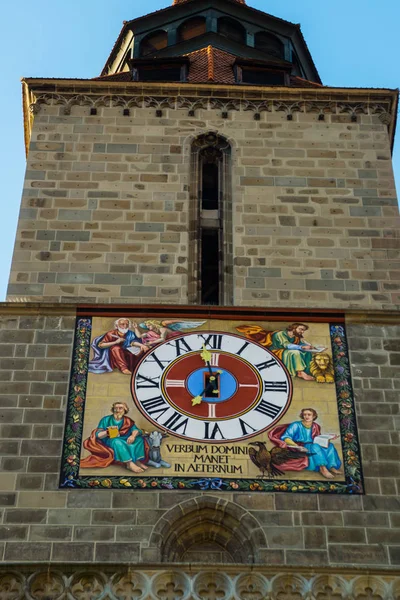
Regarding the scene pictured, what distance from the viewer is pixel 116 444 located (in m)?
15.7

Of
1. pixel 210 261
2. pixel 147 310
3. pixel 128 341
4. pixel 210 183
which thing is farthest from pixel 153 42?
pixel 128 341

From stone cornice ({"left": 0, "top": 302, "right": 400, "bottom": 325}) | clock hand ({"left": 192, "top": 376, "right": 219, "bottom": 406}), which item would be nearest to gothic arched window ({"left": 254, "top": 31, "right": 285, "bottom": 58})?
stone cornice ({"left": 0, "top": 302, "right": 400, "bottom": 325})

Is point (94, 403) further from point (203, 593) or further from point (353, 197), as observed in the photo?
point (353, 197)

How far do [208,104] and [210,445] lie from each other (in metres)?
6.62

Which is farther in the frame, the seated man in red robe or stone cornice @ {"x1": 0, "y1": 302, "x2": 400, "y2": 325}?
stone cornice @ {"x1": 0, "y1": 302, "x2": 400, "y2": 325}

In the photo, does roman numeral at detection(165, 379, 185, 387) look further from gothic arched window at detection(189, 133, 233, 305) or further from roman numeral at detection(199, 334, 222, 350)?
gothic arched window at detection(189, 133, 233, 305)

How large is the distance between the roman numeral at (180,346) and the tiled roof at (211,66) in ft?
19.0

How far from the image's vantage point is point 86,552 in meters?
14.8

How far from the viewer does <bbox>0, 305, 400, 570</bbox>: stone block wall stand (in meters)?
14.9

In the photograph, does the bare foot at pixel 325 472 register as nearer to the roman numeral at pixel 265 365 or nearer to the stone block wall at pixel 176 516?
the stone block wall at pixel 176 516

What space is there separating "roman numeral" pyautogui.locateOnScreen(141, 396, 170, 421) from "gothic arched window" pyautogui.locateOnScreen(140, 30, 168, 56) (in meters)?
9.14

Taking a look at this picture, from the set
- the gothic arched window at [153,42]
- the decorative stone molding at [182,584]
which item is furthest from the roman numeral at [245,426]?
the gothic arched window at [153,42]

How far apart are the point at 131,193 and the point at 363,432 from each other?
513 cm

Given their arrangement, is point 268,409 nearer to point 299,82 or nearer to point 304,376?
point 304,376
